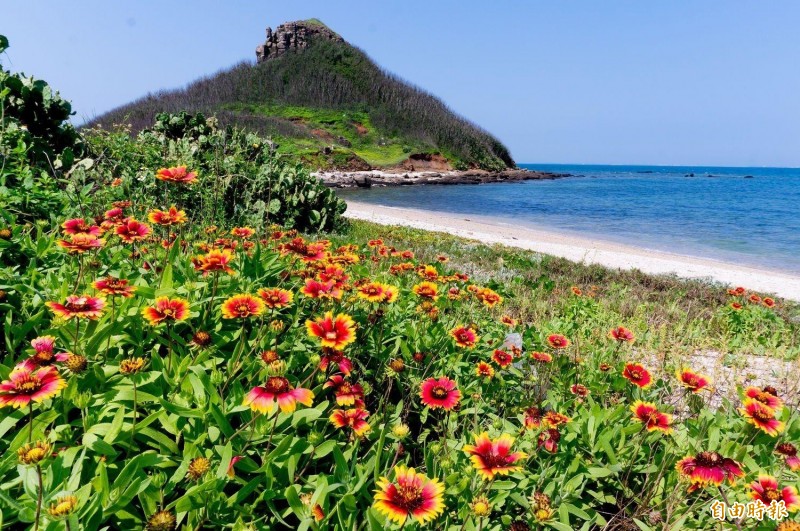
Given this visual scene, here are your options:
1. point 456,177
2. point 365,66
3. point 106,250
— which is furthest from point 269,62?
point 106,250

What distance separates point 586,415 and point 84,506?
1.96 m

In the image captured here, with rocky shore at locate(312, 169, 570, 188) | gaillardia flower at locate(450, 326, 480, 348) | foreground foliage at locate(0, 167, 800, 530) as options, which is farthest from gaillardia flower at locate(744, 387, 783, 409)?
rocky shore at locate(312, 169, 570, 188)

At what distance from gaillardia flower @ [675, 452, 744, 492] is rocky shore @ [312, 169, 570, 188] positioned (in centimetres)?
3504

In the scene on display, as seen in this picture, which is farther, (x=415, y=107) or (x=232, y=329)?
(x=415, y=107)

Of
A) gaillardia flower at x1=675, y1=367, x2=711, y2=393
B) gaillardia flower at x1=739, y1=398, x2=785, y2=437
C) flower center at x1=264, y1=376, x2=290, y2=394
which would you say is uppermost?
flower center at x1=264, y1=376, x2=290, y2=394

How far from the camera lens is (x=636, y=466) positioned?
201 cm

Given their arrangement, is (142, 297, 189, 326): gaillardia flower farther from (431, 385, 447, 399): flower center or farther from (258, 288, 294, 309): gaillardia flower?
(431, 385, 447, 399): flower center

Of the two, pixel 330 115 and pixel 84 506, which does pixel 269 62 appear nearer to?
pixel 330 115

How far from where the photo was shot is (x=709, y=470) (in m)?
1.46

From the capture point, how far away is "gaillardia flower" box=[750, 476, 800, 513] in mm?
1512

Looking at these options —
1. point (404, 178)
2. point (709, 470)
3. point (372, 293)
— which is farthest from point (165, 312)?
point (404, 178)

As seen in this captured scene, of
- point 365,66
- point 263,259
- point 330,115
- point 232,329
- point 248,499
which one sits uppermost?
point 365,66

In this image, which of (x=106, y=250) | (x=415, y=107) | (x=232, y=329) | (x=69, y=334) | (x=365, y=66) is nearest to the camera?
(x=69, y=334)

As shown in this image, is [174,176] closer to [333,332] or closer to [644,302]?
[333,332]
